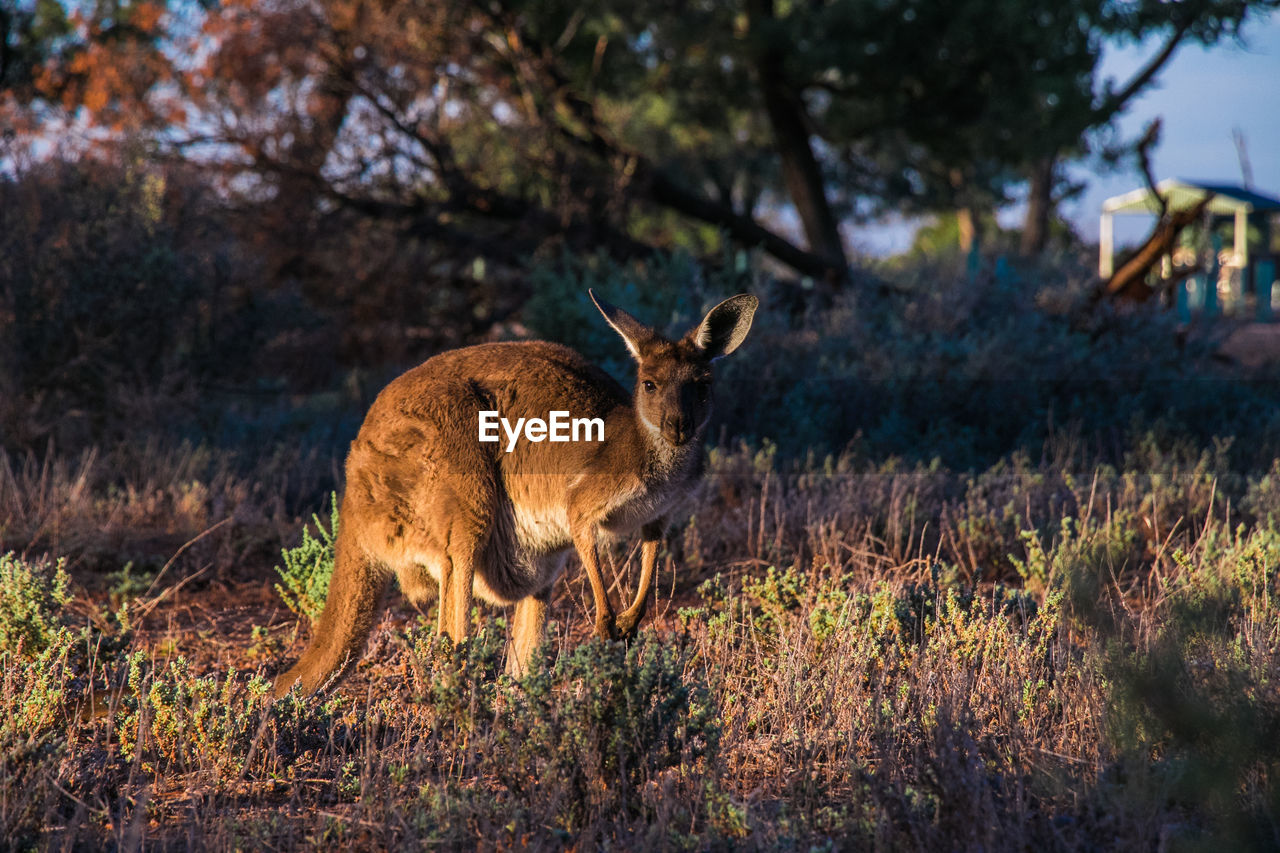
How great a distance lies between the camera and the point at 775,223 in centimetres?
3366

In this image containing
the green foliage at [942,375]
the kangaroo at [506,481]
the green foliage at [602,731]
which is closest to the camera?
the green foliage at [602,731]

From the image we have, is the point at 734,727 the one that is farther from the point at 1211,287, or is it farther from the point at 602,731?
the point at 1211,287

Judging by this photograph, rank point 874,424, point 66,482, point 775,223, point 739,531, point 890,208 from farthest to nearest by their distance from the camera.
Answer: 1. point 775,223
2. point 890,208
3. point 874,424
4. point 66,482
5. point 739,531

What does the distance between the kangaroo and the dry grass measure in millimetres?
275

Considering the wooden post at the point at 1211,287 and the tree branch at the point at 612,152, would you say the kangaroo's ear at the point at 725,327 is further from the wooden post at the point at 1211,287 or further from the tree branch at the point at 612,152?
the wooden post at the point at 1211,287

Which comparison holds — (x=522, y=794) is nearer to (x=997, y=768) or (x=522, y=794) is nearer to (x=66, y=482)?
(x=997, y=768)

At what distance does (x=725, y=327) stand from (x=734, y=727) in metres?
1.48

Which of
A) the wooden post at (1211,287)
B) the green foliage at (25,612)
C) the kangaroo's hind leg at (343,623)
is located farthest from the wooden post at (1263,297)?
the green foliage at (25,612)

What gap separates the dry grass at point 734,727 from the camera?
3012 millimetres

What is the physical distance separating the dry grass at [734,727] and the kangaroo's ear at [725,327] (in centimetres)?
116

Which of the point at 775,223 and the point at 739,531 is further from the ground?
the point at 775,223

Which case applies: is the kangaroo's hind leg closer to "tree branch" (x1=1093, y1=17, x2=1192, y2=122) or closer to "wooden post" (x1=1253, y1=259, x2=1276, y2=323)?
"tree branch" (x1=1093, y1=17, x2=1192, y2=122)

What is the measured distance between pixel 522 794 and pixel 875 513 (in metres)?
3.73

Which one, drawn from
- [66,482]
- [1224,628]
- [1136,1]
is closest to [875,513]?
[1224,628]
